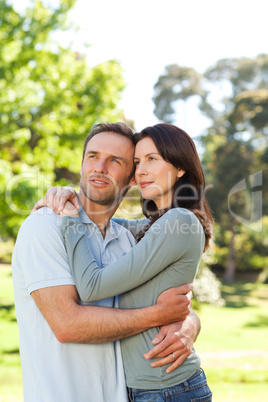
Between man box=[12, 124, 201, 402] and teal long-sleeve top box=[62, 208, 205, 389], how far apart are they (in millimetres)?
57

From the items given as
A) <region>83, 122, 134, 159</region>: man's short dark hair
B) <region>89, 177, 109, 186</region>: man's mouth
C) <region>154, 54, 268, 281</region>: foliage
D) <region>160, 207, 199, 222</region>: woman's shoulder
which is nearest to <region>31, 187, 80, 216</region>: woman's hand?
<region>89, 177, 109, 186</region>: man's mouth

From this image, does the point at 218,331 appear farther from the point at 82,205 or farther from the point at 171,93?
the point at 171,93

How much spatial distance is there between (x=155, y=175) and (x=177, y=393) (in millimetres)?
1253

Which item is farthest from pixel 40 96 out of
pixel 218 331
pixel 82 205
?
pixel 218 331

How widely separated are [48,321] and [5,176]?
8.20 metres

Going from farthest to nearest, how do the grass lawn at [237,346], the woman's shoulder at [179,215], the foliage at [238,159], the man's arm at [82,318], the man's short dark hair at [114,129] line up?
the foliage at [238,159] < the grass lawn at [237,346] < the man's short dark hair at [114,129] < the woman's shoulder at [179,215] < the man's arm at [82,318]

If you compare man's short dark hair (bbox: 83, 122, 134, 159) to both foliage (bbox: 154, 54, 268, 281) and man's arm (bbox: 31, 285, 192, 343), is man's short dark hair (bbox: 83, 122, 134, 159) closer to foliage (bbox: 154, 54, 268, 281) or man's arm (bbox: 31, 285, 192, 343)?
man's arm (bbox: 31, 285, 192, 343)

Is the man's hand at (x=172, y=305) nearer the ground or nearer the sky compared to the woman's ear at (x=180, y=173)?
nearer the ground

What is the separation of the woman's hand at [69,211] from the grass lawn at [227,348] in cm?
540

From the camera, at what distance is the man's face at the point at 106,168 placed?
108 inches

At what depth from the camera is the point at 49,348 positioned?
2.16m

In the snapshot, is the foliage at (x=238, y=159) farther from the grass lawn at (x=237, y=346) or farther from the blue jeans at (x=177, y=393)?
the blue jeans at (x=177, y=393)

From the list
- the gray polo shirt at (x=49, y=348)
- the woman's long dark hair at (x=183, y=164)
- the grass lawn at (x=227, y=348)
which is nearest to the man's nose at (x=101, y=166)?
the woman's long dark hair at (x=183, y=164)

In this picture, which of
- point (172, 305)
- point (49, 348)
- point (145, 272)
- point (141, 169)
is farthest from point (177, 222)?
point (49, 348)
